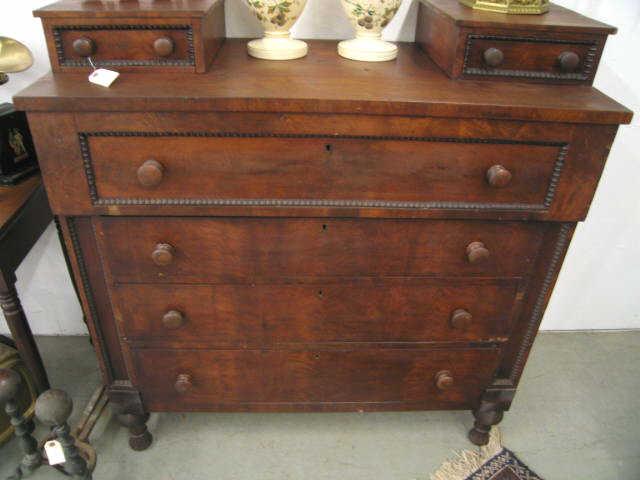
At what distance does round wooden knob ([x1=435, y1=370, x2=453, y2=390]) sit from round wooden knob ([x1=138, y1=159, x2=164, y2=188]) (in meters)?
0.91

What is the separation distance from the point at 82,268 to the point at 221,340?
0.39 m

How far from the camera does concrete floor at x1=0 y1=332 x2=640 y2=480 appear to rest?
1.51 m

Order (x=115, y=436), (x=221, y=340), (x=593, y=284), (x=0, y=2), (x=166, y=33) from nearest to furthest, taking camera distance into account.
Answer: (x=166, y=33)
(x=221, y=340)
(x=0, y=2)
(x=115, y=436)
(x=593, y=284)

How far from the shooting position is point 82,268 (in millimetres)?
1217

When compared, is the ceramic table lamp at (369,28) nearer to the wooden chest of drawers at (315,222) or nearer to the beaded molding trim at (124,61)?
the wooden chest of drawers at (315,222)

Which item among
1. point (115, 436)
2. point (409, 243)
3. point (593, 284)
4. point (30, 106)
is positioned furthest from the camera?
point (593, 284)

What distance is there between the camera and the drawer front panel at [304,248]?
1.16m

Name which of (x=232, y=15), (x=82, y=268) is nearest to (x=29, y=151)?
(x=82, y=268)

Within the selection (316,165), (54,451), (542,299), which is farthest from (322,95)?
(54,451)

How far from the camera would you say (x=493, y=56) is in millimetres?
1134

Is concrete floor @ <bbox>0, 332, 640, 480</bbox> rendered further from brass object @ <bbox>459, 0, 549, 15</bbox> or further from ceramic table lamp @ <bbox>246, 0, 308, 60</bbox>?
brass object @ <bbox>459, 0, 549, 15</bbox>

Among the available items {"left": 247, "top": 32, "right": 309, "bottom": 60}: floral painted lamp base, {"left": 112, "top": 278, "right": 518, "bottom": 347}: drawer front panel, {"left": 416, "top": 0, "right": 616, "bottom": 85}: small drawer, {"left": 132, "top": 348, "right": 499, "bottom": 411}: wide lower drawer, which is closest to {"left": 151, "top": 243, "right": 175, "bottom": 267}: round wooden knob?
{"left": 112, "top": 278, "right": 518, "bottom": 347}: drawer front panel

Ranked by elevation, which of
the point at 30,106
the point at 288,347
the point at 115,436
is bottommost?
the point at 115,436

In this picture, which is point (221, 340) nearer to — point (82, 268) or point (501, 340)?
point (82, 268)
